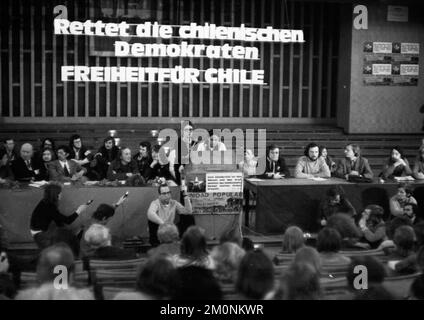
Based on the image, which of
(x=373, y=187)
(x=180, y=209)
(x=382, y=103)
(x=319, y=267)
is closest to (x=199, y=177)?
(x=180, y=209)

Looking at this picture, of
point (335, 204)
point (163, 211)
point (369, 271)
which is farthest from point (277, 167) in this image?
point (369, 271)

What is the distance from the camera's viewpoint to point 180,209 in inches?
308

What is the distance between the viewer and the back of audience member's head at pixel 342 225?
6.29m

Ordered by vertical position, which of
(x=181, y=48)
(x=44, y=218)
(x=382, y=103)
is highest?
(x=181, y=48)

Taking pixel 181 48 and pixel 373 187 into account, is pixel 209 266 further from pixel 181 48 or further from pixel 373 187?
pixel 181 48

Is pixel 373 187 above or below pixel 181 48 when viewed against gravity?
below

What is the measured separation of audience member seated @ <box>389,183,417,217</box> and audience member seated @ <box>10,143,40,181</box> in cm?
465

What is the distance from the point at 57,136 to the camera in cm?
1235

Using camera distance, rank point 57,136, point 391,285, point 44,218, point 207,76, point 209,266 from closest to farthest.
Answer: point 391,285 → point 209,266 → point 44,218 → point 57,136 → point 207,76

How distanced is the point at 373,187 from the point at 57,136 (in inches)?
245

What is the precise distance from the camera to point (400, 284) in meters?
4.77

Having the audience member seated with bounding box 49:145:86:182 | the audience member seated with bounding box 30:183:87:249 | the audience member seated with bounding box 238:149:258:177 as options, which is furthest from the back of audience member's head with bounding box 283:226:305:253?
the audience member seated with bounding box 49:145:86:182
